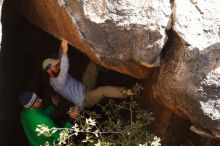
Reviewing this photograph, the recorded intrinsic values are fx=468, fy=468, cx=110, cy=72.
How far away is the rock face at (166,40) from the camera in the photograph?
189 inches

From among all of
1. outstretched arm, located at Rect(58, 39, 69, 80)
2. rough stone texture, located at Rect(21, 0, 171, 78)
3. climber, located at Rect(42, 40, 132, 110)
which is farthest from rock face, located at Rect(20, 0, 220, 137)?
climber, located at Rect(42, 40, 132, 110)

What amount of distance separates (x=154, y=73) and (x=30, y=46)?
2.19 m

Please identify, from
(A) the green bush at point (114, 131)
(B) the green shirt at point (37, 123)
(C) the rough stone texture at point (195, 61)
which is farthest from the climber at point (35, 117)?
(C) the rough stone texture at point (195, 61)

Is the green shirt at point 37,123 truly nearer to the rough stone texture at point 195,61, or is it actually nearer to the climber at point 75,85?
the climber at point 75,85

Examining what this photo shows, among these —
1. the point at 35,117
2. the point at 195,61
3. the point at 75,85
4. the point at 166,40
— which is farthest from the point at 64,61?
the point at 195,61

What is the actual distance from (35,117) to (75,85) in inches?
25.7

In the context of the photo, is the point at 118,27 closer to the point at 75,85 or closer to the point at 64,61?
the point at 64,61

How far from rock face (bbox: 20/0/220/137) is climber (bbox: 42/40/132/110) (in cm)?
54

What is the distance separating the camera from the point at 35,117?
5.54 meters

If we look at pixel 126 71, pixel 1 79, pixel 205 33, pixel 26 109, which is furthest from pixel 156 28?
pixel 1 79

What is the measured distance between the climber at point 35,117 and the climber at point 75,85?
25 centimetres

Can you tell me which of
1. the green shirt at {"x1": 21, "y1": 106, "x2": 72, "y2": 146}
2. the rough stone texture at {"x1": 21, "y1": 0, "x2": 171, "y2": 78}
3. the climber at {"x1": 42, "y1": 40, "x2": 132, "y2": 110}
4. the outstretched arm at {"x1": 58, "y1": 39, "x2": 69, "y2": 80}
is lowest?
the green shirt at {"x1": 21, "y1": 106, "x2": 72, "y2": 146}

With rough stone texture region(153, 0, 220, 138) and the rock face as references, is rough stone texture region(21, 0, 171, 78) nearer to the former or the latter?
the rock face

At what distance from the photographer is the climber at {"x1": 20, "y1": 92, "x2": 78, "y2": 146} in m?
5.53
